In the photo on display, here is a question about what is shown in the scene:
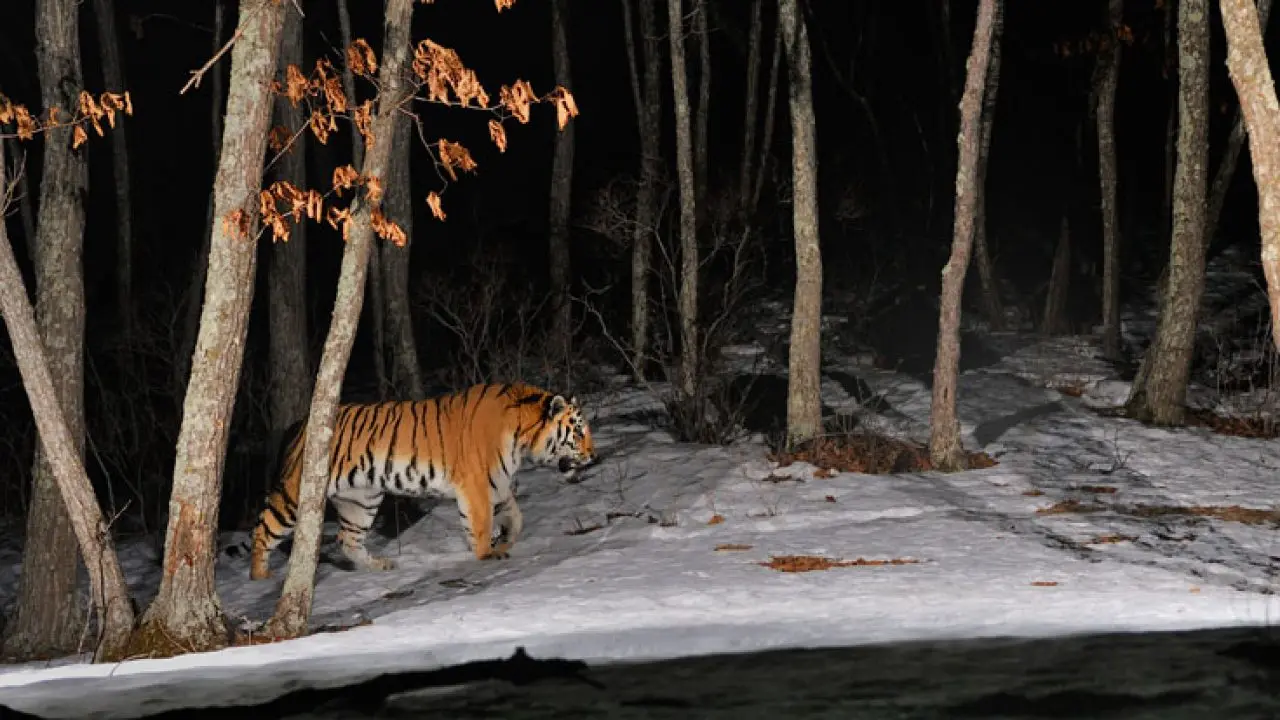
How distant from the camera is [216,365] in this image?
8.34 meters

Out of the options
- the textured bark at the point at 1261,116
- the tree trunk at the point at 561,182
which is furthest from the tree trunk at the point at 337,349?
the tree trunk at the point at 561,182

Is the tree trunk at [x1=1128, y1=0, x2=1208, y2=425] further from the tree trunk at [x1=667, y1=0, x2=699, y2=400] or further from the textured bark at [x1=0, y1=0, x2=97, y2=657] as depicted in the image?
the textured bark at [x1=0, y1=0, x2=97, y2=657]

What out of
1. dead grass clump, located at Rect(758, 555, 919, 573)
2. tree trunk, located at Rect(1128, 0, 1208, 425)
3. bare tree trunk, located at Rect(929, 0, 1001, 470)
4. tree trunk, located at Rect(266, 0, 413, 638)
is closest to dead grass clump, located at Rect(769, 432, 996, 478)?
bare tree trunk, located at Rect(929, 0, 1001, 470)

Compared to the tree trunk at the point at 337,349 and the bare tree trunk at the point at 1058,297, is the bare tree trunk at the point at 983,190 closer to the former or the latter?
the bare tree trunk at the point at 1058,297

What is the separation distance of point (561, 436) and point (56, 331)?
3929 mm

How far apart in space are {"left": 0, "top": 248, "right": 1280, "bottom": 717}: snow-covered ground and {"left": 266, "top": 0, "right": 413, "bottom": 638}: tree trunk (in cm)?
32

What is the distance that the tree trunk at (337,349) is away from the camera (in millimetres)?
8578

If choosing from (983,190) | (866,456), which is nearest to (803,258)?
(866,456)

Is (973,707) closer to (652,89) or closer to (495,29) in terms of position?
(652,89)

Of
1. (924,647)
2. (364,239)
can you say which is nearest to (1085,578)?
(924,647)

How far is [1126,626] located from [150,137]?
2821cm

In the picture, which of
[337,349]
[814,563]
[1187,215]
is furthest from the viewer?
[1187,215]

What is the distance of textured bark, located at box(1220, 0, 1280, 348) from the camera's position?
26.8ft

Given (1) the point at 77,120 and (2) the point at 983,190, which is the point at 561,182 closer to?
(2) the point at 983,190
